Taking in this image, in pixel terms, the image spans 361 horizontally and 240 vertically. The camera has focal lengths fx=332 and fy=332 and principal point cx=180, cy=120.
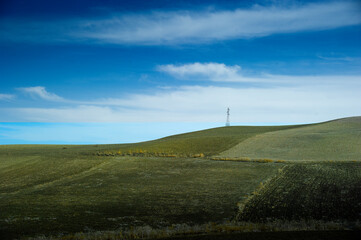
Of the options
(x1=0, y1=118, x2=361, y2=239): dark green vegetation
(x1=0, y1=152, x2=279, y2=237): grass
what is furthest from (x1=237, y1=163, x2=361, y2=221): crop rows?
(x1=0, y1=152, x2=279, y2=237): grass

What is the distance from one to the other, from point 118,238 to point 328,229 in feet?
22.7

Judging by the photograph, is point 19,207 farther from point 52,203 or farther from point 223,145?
point 223,145

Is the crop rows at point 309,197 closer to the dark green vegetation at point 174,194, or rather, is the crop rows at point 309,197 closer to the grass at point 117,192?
the dark green vegetation at point 174,194

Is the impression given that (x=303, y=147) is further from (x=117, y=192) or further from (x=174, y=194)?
(x=117, y=192)

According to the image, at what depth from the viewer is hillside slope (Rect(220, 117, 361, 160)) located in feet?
109

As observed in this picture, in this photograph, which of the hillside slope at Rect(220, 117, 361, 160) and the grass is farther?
the hillside slope at Rect(220, 117, 361, 160)

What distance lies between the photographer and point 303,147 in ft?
127

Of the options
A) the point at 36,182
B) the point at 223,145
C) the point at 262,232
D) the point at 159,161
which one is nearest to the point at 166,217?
the point at 262,232

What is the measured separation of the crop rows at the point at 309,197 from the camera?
14.1 metres

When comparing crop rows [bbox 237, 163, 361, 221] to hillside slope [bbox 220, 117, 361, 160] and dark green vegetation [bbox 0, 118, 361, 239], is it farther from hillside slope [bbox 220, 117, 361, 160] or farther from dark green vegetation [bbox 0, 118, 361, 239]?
hillside slope [bbox 220, 117, 361, 160]

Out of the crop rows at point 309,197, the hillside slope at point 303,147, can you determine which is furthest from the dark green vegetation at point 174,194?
the hillside slope at point 303,147

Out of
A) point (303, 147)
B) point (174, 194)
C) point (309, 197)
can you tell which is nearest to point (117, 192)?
point (174, 194)

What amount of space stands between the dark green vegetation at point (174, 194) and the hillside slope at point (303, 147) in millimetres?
384

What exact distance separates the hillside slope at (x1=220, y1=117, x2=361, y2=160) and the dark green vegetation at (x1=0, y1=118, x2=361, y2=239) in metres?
0.38
